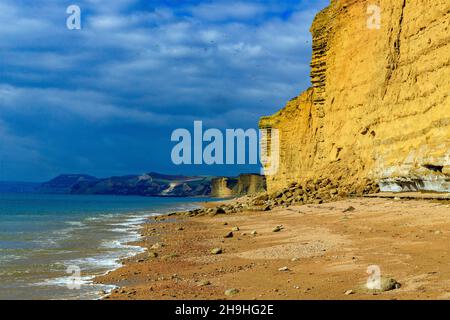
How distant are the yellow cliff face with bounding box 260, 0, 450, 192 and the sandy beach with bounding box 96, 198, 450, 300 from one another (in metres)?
3.92

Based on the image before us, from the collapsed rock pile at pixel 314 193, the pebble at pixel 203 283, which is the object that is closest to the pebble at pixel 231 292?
the pebble at pixel 203 283

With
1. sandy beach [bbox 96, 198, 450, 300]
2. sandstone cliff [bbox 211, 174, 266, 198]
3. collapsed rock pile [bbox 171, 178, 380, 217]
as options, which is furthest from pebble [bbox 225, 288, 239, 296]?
sandstone cliff [bbox 211, 174, 266, 198]

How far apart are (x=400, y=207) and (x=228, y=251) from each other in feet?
22.2

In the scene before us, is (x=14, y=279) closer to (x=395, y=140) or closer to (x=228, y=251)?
(x=228, y=251)

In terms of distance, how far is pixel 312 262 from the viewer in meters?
10.1

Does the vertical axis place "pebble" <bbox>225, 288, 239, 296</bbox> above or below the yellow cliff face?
below

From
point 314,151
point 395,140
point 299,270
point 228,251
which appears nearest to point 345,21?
point 314,151

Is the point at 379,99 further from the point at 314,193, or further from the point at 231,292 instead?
the point at 231,292

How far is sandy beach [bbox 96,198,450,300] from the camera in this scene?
24.8ft

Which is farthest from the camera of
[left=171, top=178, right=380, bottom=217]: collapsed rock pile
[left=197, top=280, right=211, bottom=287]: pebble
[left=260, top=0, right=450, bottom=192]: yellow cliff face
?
[left=171, top=178, right=380, bottom=217]: collapsed rock pile

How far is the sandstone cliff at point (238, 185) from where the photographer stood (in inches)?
5003

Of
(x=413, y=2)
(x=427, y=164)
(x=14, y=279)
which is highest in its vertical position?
(x=413, y=2)

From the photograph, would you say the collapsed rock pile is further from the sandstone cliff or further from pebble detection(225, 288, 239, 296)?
the sandstone cliff

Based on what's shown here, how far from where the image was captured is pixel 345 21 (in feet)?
114
